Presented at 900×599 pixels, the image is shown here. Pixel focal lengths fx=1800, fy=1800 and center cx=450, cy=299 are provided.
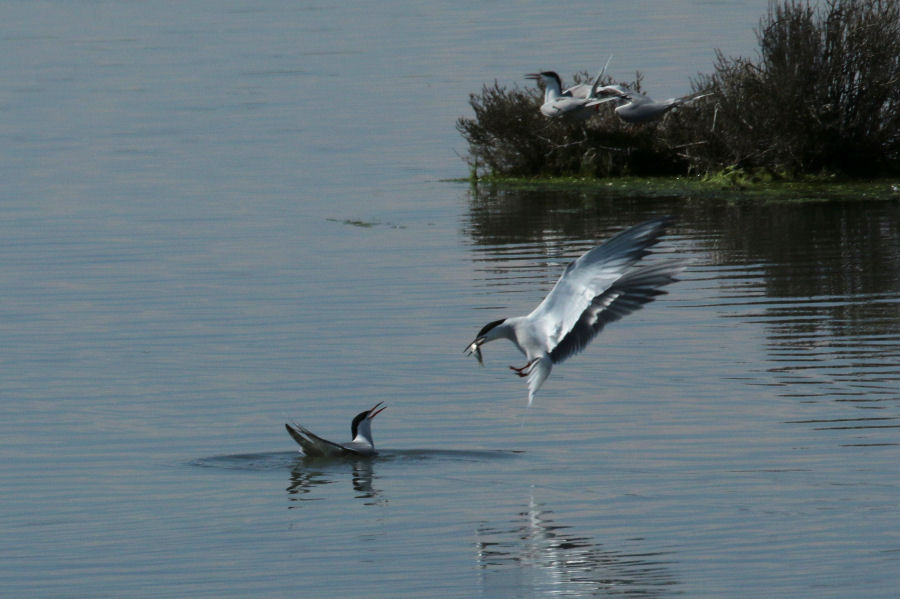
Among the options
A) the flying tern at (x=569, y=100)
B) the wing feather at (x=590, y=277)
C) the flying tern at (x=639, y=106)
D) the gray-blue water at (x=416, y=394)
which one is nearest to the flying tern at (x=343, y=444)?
the gray-blue water at (x=416, y=394)

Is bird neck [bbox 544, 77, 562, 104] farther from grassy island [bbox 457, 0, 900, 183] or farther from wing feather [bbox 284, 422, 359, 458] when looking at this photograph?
wing feather [bbox 284, 422, 359, 458]

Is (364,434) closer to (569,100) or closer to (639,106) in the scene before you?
(639,106)

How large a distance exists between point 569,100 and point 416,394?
11.0 m

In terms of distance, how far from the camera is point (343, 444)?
11352 millimetres

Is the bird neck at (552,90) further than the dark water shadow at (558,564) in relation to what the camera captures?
Yes

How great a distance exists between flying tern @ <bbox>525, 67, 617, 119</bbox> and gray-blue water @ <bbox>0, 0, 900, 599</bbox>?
1182 millimetres

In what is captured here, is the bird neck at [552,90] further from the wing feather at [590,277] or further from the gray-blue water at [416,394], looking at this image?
the wing feather at [590,277]

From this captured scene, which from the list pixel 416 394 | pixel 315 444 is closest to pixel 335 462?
pixel 315 444

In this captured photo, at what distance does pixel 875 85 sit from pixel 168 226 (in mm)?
9184

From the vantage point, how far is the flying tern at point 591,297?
932 centimetres

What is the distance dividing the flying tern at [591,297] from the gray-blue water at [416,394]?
0.94 m

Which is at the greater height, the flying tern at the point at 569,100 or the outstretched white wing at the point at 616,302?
the flying tern at the point at 569,100

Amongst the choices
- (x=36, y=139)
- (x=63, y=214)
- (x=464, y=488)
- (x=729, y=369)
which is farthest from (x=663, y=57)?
(x=464, y=488)

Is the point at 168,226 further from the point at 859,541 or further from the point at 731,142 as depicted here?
Result: the point at 859,541
